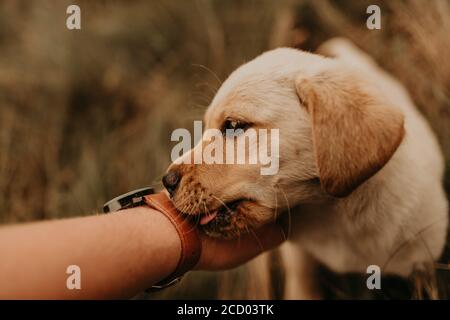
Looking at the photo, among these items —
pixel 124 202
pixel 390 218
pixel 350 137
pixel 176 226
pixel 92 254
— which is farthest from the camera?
pixel 390 218

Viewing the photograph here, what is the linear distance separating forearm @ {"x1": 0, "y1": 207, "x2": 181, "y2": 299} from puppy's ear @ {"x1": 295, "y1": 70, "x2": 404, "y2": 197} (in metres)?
0.69

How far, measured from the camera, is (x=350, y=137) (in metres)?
2.04

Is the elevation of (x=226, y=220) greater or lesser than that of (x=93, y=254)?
greater

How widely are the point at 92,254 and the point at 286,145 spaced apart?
34.7 inches

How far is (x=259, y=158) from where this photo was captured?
214 cm

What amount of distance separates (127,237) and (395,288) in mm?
1502

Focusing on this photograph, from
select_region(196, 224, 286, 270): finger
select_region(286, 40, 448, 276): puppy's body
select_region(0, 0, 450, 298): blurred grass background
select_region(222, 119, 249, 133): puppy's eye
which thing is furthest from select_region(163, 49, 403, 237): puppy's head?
select_region(0, 0, 450, 298): blurred grass background

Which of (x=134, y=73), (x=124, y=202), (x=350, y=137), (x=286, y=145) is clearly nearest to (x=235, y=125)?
(x=286, y=145)

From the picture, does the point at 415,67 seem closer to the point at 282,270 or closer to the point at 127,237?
the point at 282,270

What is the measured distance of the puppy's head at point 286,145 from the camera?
204 cm

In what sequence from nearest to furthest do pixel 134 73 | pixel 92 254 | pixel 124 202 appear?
pixel 92 254, pixel 124 202, pixel 134 73

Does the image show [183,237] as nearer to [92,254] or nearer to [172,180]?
[172,180]

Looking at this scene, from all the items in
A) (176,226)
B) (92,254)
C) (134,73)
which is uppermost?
(134,73)
